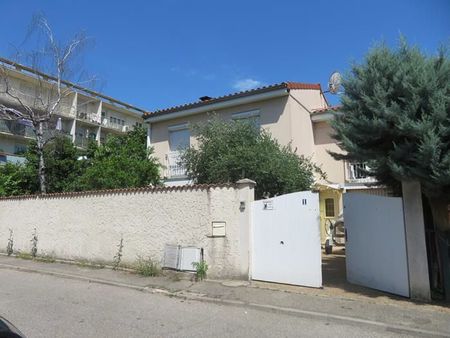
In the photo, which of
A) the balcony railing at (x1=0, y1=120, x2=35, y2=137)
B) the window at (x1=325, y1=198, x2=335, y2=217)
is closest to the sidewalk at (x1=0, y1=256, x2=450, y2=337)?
the window at (x1=325, y1=198, x2=335, y2=217)

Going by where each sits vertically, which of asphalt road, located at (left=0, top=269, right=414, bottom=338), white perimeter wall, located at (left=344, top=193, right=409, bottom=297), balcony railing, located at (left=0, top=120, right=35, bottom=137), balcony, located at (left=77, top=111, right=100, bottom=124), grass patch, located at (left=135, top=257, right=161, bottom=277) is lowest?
asphalt road, located at (left=0, top=269, right=414, bottom=338)

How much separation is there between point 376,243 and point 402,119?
2.53 metres

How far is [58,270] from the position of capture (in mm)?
11242

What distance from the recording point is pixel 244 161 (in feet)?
36.4

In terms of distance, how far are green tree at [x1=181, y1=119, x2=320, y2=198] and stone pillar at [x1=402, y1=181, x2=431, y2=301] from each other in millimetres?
4087

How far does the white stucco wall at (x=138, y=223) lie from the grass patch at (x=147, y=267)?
0.16 m

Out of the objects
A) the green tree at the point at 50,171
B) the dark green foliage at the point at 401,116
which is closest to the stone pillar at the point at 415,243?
the dark green foliage at the point at 401,116

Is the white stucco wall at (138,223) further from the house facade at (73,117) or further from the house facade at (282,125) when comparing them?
the house facade at (73,117)

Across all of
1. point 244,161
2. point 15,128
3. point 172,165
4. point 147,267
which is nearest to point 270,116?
Answer: point 244,161

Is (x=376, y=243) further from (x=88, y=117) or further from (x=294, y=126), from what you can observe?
(x=88, y=117)

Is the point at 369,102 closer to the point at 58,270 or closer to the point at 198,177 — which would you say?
the point at 198,177

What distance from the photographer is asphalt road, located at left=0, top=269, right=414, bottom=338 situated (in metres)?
5.77

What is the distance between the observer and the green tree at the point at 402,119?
6.74 metres

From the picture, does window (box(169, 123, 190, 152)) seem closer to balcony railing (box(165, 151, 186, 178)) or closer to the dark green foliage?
balcony railing (box(165, 151, 186, 178))
